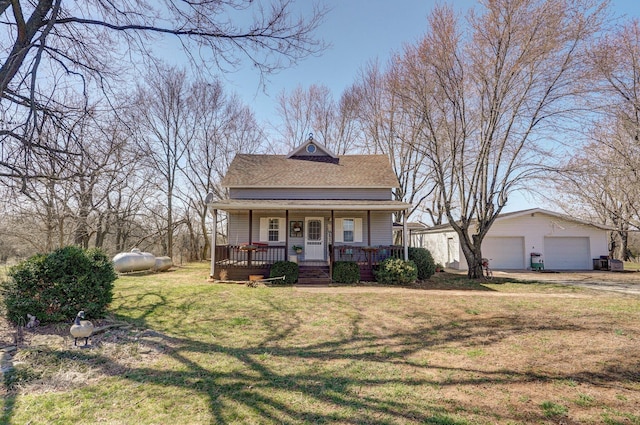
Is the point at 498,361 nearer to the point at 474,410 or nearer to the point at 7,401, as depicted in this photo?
the point at 474,410

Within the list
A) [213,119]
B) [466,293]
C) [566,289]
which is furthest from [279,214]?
[213,119]

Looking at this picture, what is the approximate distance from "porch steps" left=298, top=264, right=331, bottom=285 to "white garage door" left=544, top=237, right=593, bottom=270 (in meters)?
15.2

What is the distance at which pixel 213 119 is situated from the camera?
2464 centimetres

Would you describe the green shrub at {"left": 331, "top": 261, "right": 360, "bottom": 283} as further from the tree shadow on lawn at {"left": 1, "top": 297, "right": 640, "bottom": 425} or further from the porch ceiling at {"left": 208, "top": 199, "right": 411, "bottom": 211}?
the tree shadow on lawn at {"left": 1, "top": 297, "right": 640, "bottom": 425}

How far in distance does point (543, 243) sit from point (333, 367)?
19941 mm

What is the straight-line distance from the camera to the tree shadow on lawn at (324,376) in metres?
3.23

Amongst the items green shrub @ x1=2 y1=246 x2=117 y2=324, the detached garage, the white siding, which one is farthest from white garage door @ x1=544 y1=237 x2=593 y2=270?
green shrub @ x1=2 y1=246 x2=117 y2=324

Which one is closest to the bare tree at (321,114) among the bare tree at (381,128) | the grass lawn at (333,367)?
the bare tree at (381,128)

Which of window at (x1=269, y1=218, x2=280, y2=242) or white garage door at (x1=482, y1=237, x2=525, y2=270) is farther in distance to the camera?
white garage door at (x1=482, y1=237, x2=525, y2=270)

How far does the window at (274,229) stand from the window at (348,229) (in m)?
3.36

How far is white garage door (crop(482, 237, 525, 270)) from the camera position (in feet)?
61.8

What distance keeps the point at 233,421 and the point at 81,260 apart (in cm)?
532

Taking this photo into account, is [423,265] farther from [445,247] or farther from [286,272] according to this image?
[445,247]

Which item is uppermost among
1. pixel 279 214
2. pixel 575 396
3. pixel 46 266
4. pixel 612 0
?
pixel 612 0
